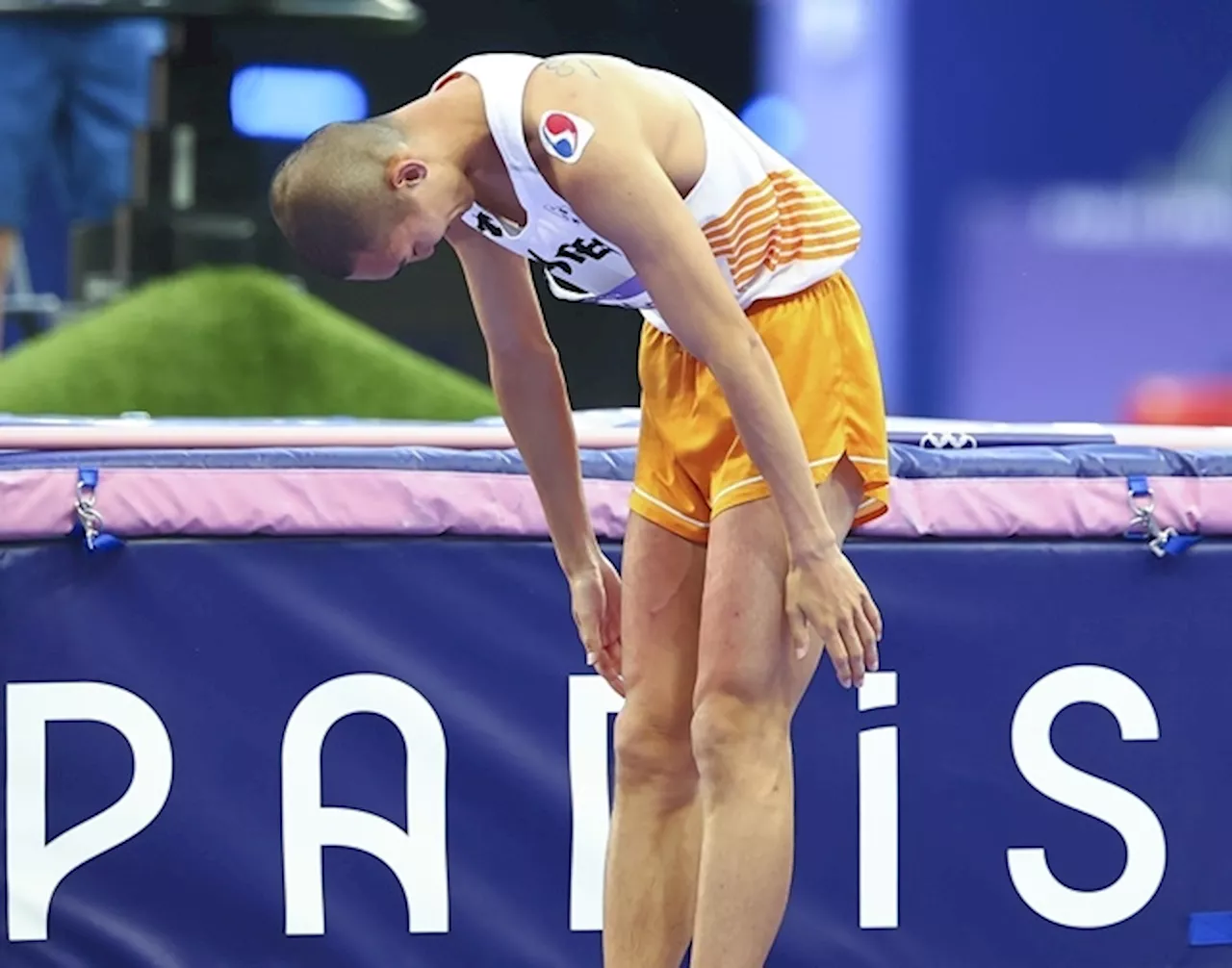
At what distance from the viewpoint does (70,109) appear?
13.6 feet

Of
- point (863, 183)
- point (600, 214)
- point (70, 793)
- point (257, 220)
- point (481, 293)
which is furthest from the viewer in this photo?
point (863, 183)

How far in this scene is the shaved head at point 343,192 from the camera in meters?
1.47

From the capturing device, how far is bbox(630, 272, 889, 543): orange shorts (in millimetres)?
1622

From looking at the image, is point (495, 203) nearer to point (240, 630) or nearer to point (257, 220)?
point (240, 630)

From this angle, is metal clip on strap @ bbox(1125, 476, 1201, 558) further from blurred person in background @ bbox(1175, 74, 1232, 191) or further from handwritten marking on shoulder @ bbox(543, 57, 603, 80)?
blurred person in background @ bbox(1175, 74, 1232, 191)

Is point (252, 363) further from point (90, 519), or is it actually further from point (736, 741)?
point (736, 741)

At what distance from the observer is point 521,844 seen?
2.14 m

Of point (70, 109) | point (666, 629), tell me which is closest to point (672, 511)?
point (666, 629)

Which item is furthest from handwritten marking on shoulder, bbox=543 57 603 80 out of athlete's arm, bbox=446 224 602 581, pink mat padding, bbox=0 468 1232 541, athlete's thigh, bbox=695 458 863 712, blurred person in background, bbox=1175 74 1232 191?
blurred person in background, bbox=1175 74 1232 191

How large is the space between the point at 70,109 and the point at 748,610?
306 centimetres

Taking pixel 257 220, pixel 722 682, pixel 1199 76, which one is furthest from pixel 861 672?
pixel 1199 76

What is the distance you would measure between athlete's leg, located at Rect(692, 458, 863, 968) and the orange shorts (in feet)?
0.19

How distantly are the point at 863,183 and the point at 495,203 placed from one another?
11.3 feet

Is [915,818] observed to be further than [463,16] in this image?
No
